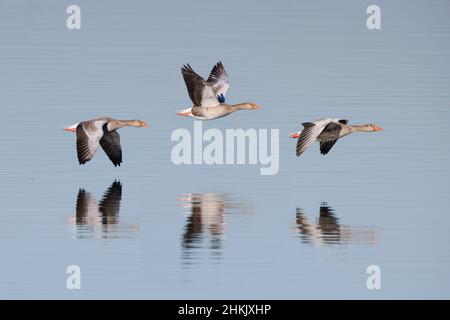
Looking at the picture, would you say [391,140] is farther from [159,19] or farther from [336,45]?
[159,19]

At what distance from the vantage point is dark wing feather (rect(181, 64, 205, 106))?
30.8 m

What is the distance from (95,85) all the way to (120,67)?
436cm

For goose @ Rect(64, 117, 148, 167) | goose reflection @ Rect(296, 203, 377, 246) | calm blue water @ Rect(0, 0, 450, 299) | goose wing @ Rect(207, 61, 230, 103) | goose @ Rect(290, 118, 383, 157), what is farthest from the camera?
goose wing @ Rect(207, 61, 230, 103)

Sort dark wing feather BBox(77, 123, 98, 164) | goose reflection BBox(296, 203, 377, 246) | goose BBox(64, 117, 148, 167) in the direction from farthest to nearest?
goose BBox(64, 117, 148, 167), dark wing feather BBox(77, 123, 98, 164), goose reflection BBox(296, 203, 377, 246)

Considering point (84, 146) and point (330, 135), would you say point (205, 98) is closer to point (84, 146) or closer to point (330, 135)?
point (330, 135)

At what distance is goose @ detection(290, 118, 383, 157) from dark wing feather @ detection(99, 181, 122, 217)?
3839 mm

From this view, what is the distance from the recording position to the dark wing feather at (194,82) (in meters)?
30.8

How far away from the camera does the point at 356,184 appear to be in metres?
29.0

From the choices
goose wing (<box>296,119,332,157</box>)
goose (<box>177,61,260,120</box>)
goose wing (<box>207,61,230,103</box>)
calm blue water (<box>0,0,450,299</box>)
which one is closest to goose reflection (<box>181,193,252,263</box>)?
calm blue water (<box>0,0,450,299</box>)

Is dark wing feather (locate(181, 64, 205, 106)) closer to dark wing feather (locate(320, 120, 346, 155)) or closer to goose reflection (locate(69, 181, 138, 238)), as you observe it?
dark wing feather (locate(320, 120, 346, 155))

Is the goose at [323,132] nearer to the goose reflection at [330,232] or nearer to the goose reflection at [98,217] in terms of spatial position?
the goose reflection at [98,217]

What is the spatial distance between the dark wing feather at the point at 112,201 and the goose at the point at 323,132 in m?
3.84

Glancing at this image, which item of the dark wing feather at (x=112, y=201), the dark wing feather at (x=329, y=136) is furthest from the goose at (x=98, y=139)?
the dark wing feather at (x=329, y=136)

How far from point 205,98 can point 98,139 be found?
9.32 feet
